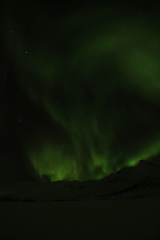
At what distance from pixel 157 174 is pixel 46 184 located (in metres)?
6.57

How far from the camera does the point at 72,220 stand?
5402mm

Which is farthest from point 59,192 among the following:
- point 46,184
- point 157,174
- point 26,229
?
point 26,229

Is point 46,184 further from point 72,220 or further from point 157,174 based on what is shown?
point 72,220

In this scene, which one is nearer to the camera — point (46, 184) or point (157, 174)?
point (157, 174)

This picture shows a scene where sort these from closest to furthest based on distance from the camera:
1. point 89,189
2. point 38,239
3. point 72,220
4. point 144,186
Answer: point 38,239 → point 72,220 → point 144,186 → point 89,189

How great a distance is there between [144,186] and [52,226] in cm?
842

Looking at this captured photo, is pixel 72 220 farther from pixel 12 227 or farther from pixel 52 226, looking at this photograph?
pixel 12 227

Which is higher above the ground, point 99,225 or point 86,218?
point 86,218

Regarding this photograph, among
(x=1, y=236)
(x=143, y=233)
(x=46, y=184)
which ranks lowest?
→ (x=143, y=233)

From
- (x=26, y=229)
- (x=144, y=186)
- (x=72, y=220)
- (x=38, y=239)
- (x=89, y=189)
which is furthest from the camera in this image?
(x=89, y=189)

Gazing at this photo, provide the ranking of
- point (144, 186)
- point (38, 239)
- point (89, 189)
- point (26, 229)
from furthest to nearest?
point (89, 189) → point (144, 186) → point (26, 229) → point (38, 239)

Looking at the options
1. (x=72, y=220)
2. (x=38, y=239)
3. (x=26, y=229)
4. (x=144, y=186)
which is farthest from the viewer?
(x=144, y=186)

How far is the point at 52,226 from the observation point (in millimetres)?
4859

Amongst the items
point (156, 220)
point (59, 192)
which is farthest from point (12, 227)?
point (59, 192)
